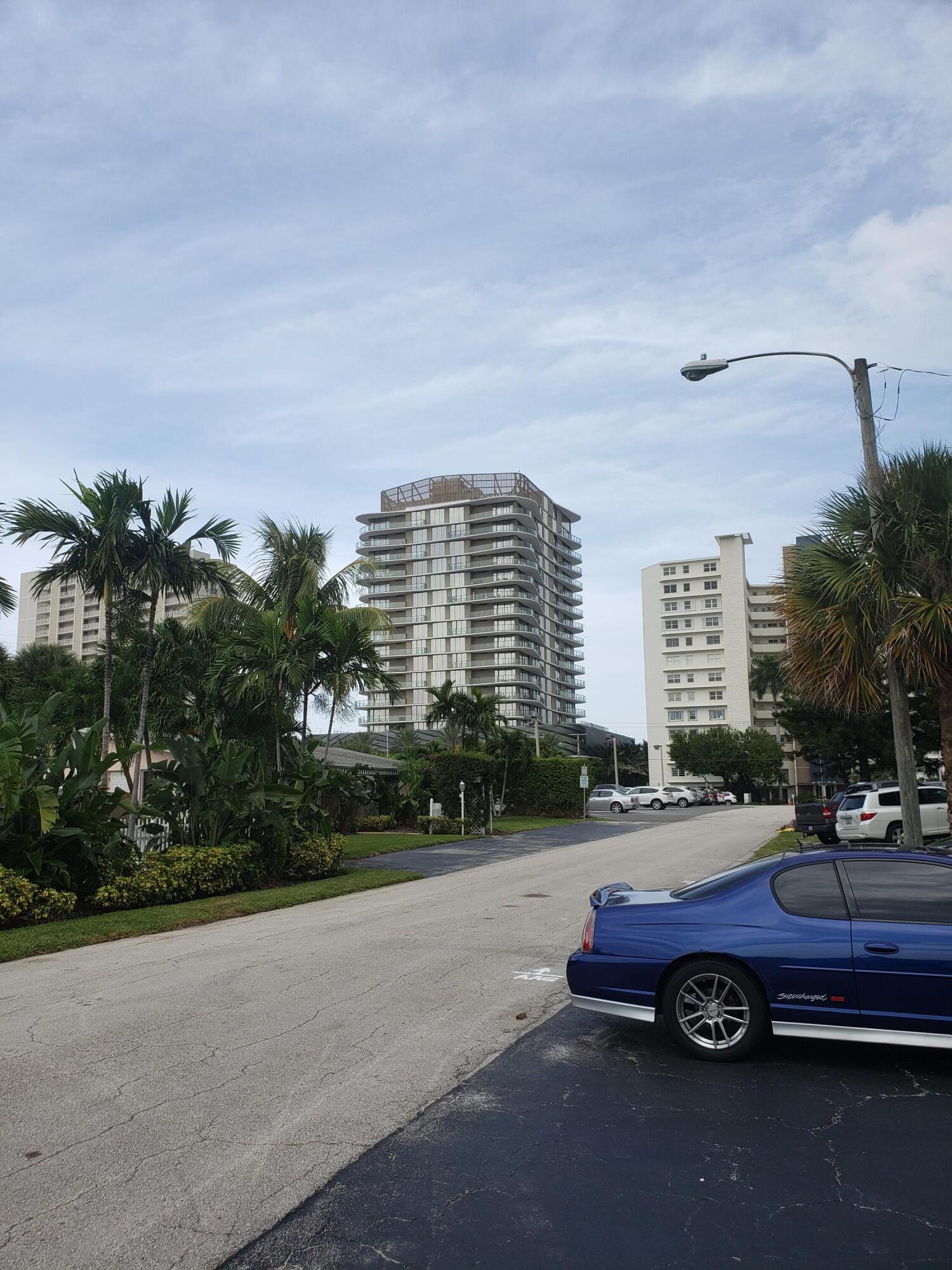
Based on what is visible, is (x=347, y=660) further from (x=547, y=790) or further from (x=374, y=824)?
(x=547, y=790)

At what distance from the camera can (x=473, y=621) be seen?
138125 mm

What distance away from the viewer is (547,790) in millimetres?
46562

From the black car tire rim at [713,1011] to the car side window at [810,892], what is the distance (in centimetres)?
63

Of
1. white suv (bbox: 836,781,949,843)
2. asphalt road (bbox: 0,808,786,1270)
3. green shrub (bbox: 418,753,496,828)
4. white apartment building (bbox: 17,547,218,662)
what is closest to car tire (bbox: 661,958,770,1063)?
asphalt road (bbox: 0,808,786,1270)

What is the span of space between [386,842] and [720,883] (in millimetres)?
21812

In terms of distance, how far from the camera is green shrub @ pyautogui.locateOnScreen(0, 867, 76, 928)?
40.1 ft

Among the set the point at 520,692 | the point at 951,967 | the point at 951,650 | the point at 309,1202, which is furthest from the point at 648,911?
the point at 520,692

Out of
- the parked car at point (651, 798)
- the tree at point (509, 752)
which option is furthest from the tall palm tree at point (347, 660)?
the parked car at point (651, 798)

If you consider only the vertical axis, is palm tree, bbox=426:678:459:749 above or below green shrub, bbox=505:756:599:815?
above

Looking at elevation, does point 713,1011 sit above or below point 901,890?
below

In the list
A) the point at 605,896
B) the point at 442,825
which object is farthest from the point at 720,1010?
the point at 442,825

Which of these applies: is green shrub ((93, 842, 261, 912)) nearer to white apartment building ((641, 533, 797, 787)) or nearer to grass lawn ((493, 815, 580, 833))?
grass lawn ((493, 815, 580, 833))

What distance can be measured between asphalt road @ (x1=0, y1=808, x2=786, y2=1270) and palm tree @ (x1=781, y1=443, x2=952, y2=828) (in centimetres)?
506

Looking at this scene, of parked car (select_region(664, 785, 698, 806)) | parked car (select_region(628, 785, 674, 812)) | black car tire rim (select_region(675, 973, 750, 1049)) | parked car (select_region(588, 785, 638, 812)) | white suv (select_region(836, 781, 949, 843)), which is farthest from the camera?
parked car (select_region(664, 785, 698, 806))
